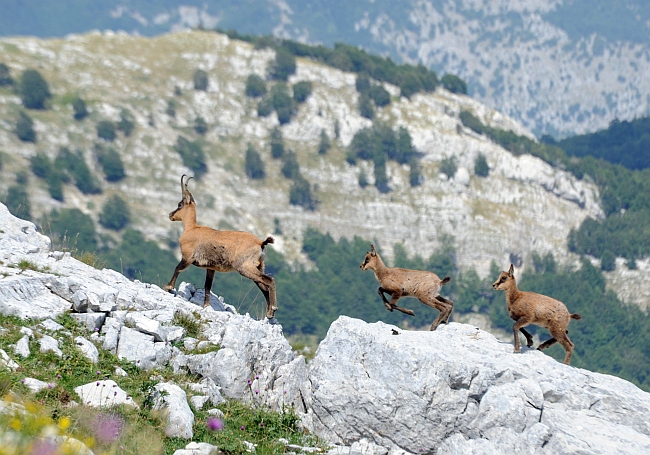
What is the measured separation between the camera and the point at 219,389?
20109 mm

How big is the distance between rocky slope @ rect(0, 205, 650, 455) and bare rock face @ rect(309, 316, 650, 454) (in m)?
0.02

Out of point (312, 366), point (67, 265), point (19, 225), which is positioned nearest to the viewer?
point (312, 366)

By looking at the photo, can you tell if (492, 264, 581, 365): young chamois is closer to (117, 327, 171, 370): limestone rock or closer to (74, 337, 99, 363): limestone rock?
(117, 327, 171, 370): limestone rock

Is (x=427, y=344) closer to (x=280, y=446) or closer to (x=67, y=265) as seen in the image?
(x=280, y=446)

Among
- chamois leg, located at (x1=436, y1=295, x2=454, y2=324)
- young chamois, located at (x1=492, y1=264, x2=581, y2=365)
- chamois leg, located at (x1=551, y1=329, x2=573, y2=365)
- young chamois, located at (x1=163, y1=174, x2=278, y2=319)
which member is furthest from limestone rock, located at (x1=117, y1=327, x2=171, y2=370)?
chamois leg, located at (x1=551, y1=329, x2=573, y2=365)

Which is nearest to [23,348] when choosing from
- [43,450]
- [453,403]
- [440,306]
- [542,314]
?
[43,450]

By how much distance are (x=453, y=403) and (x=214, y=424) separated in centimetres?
499

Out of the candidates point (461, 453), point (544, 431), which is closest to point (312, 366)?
point (461, 453)

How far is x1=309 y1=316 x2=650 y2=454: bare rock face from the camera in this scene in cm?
1900

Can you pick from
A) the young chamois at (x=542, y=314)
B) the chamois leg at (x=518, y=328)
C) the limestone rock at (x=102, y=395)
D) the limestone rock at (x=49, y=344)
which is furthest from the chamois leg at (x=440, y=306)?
the limestone rock at (x=49, y=344)

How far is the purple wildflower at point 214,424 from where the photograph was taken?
17.8 meters

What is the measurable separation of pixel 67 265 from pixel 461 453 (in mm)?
10646

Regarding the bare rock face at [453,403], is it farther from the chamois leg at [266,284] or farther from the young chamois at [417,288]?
the young chamois at [417,288]

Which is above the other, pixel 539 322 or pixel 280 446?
pixel 539 322
